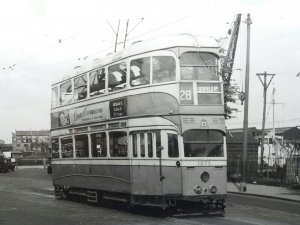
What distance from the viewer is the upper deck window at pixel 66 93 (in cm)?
1831

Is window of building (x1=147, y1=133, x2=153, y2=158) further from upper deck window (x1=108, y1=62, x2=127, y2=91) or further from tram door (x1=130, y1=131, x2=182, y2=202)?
upper deck window (x1=108, y1=62, x2=127, y2=91)

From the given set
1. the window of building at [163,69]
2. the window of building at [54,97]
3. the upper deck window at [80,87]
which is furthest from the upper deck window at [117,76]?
the window of building at [54,97]

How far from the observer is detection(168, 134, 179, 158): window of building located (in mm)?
13292

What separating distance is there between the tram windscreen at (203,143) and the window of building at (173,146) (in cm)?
23

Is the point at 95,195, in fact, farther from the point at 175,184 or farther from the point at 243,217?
the point at 243,217

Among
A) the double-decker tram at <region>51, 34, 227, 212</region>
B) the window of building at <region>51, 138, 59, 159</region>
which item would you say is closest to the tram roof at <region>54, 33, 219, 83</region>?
the double-decker tram at <region>51, 34, 227, 212</region>

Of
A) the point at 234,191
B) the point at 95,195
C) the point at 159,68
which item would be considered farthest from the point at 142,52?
the point at 234,191

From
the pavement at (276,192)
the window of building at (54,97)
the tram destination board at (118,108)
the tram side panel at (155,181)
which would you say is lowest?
the pavement at (276,192)

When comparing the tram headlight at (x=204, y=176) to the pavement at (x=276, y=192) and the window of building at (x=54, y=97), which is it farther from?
the window of building at (x=54, y=97)

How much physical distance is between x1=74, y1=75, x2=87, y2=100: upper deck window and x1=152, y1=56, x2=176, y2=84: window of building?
388 centimetres

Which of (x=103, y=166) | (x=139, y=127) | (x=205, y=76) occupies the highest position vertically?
(x=205, y=76)

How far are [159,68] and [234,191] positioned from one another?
39.4ft

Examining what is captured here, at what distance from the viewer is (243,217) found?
13.4 metres

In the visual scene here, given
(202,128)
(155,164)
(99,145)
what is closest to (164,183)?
(155,164)
